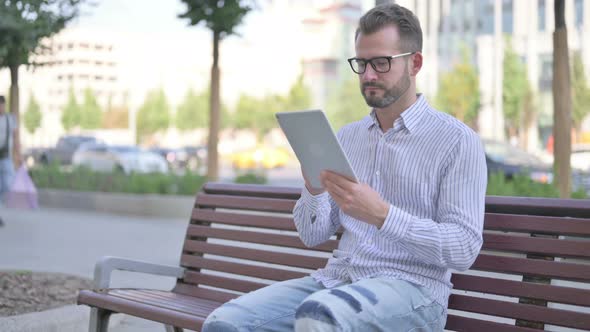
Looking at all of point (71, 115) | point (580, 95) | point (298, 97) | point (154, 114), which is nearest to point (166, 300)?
point (580, 95)

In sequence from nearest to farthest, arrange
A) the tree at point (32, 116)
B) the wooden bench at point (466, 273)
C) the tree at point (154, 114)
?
the wooden bench at point (466, 273), the tree at point (32, 116), the tree at point (154, 114)

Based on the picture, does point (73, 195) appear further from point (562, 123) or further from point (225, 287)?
point (225, 287)

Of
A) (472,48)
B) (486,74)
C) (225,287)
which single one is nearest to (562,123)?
(225,287)

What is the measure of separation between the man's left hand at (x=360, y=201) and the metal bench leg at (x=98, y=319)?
164 cm

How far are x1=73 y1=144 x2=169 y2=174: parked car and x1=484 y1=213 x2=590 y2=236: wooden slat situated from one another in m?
26.4

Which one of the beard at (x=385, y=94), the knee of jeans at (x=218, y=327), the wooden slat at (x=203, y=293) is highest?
the beard at (x=385, y=94)

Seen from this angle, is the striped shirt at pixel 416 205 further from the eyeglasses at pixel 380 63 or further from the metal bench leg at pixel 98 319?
the metal bench leg at pixel 98 319

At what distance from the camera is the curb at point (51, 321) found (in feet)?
15.2

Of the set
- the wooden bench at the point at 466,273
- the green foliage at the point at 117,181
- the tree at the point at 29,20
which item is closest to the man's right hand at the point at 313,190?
the wooden bench at the point at 466,273

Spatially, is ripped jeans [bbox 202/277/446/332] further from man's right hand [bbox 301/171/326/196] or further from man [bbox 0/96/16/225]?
man [bbox 0/96/16/225]

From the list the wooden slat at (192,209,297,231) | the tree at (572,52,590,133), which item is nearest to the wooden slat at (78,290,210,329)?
the wooden slat at (192,209,297,231)

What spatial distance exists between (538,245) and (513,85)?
160 ft

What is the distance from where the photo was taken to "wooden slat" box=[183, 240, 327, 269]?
3834 mm

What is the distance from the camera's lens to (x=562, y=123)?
8992mm
